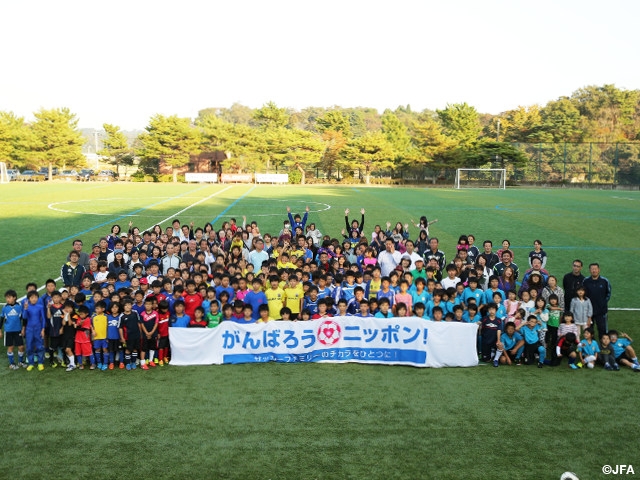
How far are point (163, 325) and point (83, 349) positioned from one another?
4.03 ft

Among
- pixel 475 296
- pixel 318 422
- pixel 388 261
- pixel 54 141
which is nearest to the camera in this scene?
pixel 318 422

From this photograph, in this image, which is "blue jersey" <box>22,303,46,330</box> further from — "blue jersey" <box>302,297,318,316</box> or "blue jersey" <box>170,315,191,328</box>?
"blue jersey" <box>302,297,318,316</box>

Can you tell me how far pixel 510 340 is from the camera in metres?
8.30

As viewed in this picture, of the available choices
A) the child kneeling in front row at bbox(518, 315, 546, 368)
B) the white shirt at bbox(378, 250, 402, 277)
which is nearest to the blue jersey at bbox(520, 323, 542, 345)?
the child kneeling in front row at bbox(518, 315, 546, 368)

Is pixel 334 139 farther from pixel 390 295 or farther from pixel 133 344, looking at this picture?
pixel 133 344

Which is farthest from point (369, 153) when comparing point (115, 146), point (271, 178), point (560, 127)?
point (115, 146)

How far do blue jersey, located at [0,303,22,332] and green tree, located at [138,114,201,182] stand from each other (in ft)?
182

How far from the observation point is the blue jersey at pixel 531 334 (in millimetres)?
A: 8195

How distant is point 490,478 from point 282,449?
218cm

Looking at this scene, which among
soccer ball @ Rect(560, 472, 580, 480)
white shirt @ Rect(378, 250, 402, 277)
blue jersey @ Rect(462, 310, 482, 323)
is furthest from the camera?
white shirt @ Rect(378, 250, 402, 277)

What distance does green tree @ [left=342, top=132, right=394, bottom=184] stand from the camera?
59156 mm

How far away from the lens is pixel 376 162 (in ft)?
197

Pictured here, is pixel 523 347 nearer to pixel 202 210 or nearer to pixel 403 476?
pixel 403 476

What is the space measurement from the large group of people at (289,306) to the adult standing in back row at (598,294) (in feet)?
0.06
